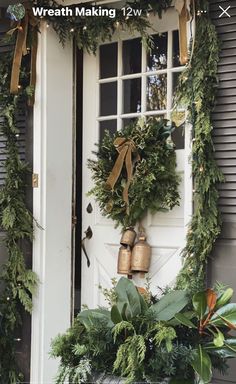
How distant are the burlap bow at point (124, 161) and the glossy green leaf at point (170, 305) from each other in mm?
859

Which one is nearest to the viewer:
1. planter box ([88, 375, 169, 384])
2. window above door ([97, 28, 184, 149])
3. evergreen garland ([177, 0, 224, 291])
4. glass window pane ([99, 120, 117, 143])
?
planter box ([88, 375, 169, 384])

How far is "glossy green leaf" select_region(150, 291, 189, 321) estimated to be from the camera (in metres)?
2.51

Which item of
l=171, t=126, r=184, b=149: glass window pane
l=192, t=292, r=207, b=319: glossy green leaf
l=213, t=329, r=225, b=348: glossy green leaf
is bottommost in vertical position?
l=213, t=329, r=225, b=348: glossy green leaf

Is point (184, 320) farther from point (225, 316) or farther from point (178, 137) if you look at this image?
point (178, 137)

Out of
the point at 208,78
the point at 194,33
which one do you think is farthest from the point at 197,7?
the point at 208,78

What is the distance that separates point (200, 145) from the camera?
2.97m

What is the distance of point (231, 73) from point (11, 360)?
2.18 meters

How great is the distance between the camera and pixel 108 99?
366 centimetres

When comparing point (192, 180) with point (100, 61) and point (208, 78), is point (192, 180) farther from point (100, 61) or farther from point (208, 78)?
point (100, 61)

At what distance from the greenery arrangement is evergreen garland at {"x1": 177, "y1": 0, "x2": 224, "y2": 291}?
0.38m

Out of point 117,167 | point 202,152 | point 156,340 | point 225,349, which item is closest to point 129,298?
point 156,340

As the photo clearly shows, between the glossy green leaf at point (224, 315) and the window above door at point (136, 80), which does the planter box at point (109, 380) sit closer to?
the glossy green leaf at point (224, 315)

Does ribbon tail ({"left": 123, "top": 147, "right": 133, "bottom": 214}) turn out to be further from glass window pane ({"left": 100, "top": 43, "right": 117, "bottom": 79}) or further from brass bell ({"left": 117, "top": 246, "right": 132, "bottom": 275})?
glass window pane ({"left": 100, "top": 43, "right": 117, "bottom": 79})

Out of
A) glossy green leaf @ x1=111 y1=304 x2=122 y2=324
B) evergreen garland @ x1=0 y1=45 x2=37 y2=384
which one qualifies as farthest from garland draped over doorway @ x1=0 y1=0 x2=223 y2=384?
glossy green leaf @ x1=111 y1=304 x2=122 y2=324
